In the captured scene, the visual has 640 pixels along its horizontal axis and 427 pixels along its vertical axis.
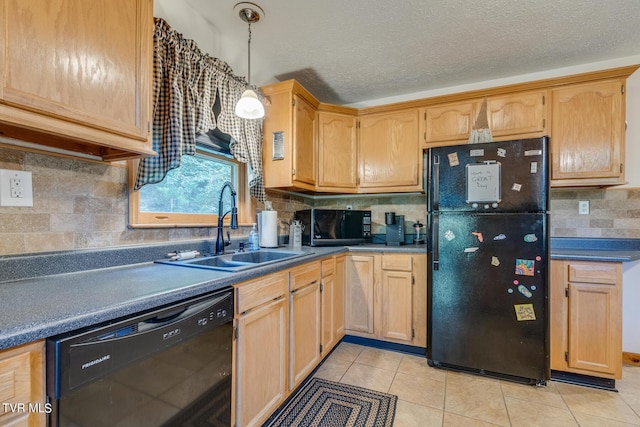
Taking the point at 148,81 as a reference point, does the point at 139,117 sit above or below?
below

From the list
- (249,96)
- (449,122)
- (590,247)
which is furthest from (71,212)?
(590,247)

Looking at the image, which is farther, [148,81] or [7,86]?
[148,81]

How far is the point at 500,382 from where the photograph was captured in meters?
1.99

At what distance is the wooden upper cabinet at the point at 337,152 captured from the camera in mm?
2721

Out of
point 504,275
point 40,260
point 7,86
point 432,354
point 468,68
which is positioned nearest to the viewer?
point 7,86

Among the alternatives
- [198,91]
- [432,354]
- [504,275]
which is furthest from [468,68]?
[432,354]

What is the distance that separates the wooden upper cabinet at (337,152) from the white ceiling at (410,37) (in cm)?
36

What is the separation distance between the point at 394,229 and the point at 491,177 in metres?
0.96

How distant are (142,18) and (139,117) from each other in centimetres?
39

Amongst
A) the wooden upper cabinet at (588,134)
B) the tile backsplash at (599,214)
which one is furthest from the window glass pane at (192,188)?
the tile backsplash at (599,214)

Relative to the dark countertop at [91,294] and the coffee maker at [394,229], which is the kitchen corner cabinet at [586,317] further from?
the dark countertop at [91,294]

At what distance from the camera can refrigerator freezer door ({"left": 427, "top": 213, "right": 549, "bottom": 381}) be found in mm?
1915

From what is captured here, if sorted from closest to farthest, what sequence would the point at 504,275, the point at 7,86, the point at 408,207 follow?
the point at 7,86
the point at 504,275
the point at 408,207

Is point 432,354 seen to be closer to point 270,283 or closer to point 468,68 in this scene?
point 270,283
